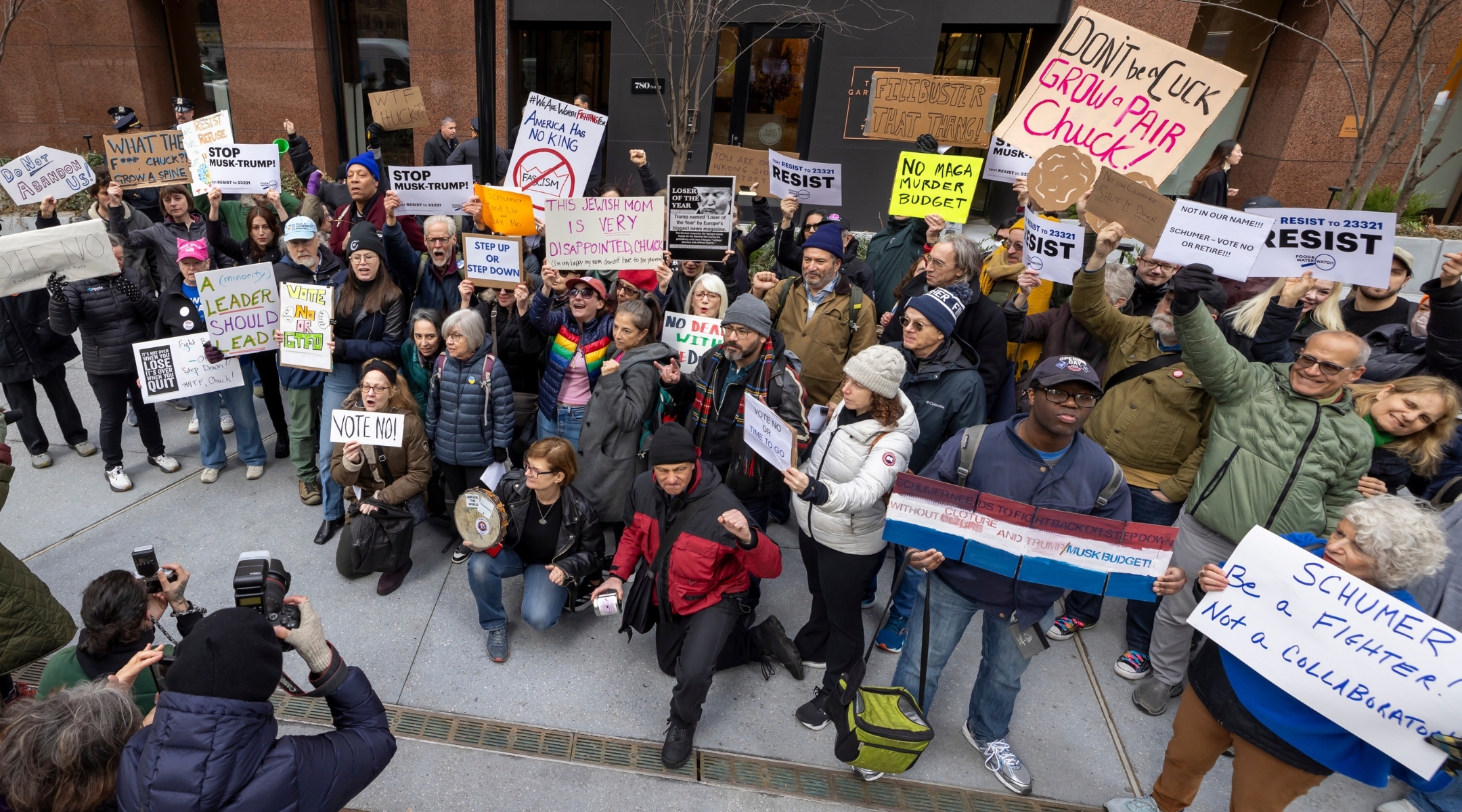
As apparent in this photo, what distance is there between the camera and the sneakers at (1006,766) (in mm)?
3523

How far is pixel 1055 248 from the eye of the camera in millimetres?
4648

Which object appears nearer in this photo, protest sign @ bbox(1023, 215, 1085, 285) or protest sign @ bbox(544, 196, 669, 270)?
protest sign @ bbox(1023, 215, 1085, 285)

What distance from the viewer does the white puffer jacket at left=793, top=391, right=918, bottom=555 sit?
→ 334cm

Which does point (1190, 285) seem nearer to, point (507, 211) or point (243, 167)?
point (507, 211)

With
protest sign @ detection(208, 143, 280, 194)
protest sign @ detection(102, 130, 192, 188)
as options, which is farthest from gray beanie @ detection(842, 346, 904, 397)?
protest sign @ detection(102, 130, 192, 188)

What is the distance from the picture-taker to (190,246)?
17.3ft

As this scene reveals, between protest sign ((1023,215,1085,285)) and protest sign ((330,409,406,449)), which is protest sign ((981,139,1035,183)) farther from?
protest sign ((330,409,406,449))

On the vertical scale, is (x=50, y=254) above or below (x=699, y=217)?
below

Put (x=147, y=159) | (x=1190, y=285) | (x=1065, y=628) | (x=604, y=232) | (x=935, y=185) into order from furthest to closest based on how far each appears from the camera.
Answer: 1. (x=147, y=159)
2. (x=935, y=185)
3. (x=604, y=232)
4. (x=1065, y=628)
5. (x=1190, y=285)

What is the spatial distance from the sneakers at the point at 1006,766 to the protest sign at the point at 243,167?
22.5 feet

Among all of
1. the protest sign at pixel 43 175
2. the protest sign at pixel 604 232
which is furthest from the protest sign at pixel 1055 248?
the protest sign at pixel 43 175

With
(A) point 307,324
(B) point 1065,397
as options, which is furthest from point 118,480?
(B) point 1065,397

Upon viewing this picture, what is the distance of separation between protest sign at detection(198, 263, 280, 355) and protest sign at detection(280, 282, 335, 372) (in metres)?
0.31

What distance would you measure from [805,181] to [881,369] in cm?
354
